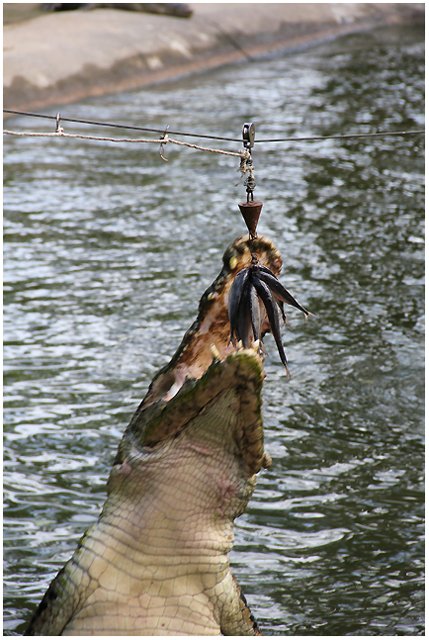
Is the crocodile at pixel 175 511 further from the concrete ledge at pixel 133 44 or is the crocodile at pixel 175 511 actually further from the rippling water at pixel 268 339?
the concrete ledge at pixel 133 44

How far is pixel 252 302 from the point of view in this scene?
8.15 feet

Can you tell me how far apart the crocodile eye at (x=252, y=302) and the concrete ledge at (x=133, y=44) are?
33.0 feet

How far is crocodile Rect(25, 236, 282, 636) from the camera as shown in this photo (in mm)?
2656

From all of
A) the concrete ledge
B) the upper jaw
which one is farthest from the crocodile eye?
the concrete ledge

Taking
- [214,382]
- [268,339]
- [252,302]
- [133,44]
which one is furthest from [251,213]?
[133,44]

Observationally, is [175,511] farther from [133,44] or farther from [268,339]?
[133,44]

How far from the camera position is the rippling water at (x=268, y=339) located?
14.2 ft

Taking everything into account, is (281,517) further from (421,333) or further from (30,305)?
(30,305)

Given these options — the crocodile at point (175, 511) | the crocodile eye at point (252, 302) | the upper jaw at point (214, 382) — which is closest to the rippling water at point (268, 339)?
the crocodile at point (175, 511)

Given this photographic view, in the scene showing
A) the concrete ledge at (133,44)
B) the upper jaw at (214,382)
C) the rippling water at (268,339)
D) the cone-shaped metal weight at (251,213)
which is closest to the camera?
the upper jaw at (214,382)

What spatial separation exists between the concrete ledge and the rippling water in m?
0.67

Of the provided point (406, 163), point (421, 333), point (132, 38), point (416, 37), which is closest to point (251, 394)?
point (421, 333)

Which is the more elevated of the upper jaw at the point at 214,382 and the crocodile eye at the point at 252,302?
the crocodile eye at the point at 252,302

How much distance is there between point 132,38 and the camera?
1468cm
